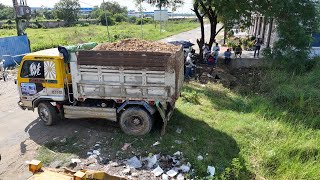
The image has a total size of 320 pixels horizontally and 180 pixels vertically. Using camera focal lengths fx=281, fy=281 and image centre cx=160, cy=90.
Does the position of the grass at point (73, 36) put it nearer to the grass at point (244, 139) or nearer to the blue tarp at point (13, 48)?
the blue tarp at point (13, 48)

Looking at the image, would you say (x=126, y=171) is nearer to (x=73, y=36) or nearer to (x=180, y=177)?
(x=180, y=177)

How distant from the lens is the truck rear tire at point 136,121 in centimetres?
709

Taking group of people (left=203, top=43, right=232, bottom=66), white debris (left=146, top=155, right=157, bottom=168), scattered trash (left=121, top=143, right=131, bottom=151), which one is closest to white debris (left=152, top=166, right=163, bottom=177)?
white debris (left=146, top=155, right=157, bottom=168)

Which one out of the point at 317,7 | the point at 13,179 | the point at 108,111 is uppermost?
the point at 317,7

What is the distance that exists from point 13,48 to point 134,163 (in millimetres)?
13912

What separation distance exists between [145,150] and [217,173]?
1.74 meters

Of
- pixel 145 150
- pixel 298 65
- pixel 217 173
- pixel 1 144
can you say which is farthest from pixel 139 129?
pixel 298 65

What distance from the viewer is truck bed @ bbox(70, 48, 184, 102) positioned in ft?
21.6

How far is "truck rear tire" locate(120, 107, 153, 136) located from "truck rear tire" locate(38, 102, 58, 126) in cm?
204

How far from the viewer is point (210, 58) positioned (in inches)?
637

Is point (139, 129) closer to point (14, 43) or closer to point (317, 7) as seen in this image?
point (317, 7)

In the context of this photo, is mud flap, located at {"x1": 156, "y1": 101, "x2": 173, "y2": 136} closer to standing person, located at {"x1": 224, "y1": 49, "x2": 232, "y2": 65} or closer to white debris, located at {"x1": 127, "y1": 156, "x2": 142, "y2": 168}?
white debris, located at {"x1": 127, "y1": 156, "x2": 142, "y2": 168}

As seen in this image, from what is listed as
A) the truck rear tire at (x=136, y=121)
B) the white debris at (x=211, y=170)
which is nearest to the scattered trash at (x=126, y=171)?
the truck rear tire at (x=136, y=121)

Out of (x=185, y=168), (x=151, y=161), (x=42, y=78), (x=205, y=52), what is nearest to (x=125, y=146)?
(x=151, y=161)
